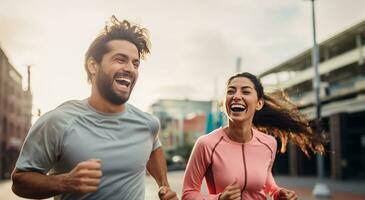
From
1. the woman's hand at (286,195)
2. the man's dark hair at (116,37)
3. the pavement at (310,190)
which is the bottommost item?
the pavement at (310,190)

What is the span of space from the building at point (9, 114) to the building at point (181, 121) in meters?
31.6

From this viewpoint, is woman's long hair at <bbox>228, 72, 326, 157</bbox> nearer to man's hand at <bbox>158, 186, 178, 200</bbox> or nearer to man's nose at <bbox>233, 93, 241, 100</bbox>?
man's nose at <bbox>233, 93, 241, 100</bbox>

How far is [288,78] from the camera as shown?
54.1 metres

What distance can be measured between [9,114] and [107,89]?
184ft

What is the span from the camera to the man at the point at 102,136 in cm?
303

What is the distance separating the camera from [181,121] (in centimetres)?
11181

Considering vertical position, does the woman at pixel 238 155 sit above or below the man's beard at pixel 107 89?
below

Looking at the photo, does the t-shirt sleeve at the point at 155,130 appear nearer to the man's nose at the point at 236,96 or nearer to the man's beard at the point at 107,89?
the man's beard at the point at 107,89

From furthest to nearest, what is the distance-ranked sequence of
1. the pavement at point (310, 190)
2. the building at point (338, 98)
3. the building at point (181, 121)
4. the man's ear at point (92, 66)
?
the building at point (181, 121) → the building at point (338, 98) → the pavement at point (310, 190) → the man's ear at point (92, 66)

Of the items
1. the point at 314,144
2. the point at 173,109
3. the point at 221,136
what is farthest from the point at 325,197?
the point at 173,109

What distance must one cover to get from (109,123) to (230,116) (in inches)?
54.8

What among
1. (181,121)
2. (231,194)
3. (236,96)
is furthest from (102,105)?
(181,121)

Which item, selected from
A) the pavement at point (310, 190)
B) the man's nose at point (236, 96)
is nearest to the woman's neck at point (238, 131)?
the man's nose at point (236, 96)

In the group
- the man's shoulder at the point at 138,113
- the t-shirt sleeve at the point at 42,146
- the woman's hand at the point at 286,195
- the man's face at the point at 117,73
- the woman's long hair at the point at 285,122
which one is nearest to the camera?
the t-shirt sleeve at the point at 42,146
